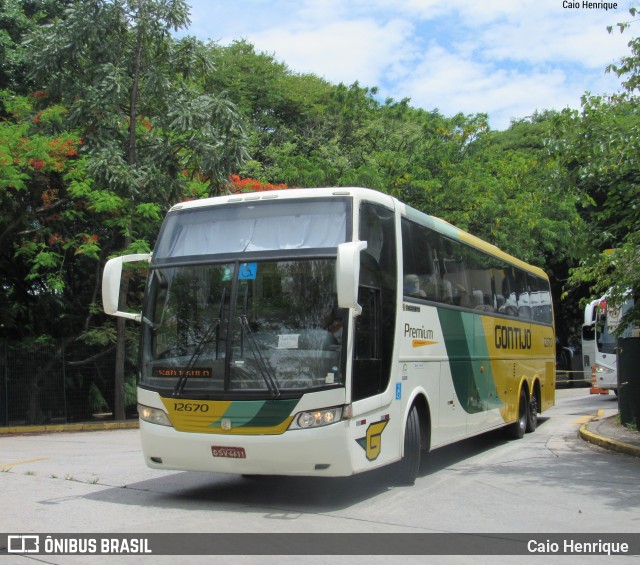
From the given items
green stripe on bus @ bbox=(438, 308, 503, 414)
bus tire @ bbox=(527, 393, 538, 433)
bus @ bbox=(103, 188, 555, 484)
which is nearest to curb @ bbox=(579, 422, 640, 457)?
bus tire @ bbox=(527, 393, 538, 433)

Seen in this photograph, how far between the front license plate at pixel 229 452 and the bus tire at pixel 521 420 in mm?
8572

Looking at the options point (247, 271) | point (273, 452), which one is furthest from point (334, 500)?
point (247, 271)

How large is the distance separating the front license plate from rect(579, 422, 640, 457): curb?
7.08 metres

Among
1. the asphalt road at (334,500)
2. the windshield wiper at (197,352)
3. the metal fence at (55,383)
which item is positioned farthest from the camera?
the metal fence at (55,383)

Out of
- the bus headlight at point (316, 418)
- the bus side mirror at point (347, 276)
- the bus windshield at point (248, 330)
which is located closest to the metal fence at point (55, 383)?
the bus windshield at point (248, 330)

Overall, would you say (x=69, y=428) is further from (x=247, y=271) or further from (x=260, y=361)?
(x=260, y=361)

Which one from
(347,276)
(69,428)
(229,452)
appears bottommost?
(69,428)

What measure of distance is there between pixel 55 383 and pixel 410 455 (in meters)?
14.5

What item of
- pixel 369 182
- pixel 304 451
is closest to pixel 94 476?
pixel 304 451

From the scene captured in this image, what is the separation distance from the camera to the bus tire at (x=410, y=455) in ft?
31.4

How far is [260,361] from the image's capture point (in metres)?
8.11

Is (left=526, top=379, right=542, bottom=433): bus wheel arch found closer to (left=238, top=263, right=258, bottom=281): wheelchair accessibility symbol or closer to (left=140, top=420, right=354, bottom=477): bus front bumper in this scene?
(left=140, top=420, right=354, bottom=477): bus front bumper

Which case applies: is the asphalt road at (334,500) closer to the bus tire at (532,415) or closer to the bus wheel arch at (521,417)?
the bus wheel arch at (521,417)

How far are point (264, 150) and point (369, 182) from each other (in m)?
7.99
